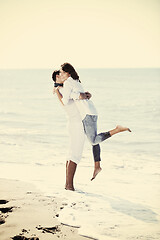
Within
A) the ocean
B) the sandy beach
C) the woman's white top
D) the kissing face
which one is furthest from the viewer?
the kissing face

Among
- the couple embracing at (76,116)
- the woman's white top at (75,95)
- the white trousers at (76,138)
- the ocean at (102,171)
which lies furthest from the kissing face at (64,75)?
the ocean at (102,171)

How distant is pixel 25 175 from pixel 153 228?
2618mm

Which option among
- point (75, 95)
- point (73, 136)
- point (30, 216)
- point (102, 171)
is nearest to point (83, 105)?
point (75, 95)

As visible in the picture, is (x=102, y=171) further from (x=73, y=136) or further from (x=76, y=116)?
(x=76, y=116)

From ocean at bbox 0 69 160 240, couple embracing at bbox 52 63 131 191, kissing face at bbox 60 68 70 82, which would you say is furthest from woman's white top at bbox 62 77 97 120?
ocean at bbox 0 69 160 240

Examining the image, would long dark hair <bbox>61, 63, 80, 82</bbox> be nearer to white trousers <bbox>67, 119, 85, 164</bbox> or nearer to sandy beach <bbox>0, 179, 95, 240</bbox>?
white trousers <bbox>67, 119, 85, 164</bbox>

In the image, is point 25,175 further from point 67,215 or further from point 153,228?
point 153,228

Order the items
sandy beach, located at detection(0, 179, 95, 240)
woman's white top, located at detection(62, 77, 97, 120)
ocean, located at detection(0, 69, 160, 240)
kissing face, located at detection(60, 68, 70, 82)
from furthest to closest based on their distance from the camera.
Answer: kissing face, located at detection(60, 68, 70, 82) → woman's white top, located at detection(62, 77, 97, 120) → ocean, located at detection(0, 69, 160, 240) → sandy beach, located at detection(0, 179, 95, 240)

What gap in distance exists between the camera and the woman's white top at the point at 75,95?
4.21 metres

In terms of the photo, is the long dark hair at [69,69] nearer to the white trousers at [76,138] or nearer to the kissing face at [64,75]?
the kissing face at [64,75]

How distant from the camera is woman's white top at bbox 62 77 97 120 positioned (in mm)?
4215

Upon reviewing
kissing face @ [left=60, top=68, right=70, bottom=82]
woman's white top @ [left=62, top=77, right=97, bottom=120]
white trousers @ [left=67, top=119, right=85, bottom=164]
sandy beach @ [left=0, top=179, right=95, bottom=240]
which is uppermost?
kissing face @ [left=60, top=68, right=70, bottom=82]

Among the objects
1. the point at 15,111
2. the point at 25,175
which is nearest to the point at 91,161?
the point at 25,175

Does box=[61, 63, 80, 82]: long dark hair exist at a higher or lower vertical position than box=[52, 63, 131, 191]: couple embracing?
higher
